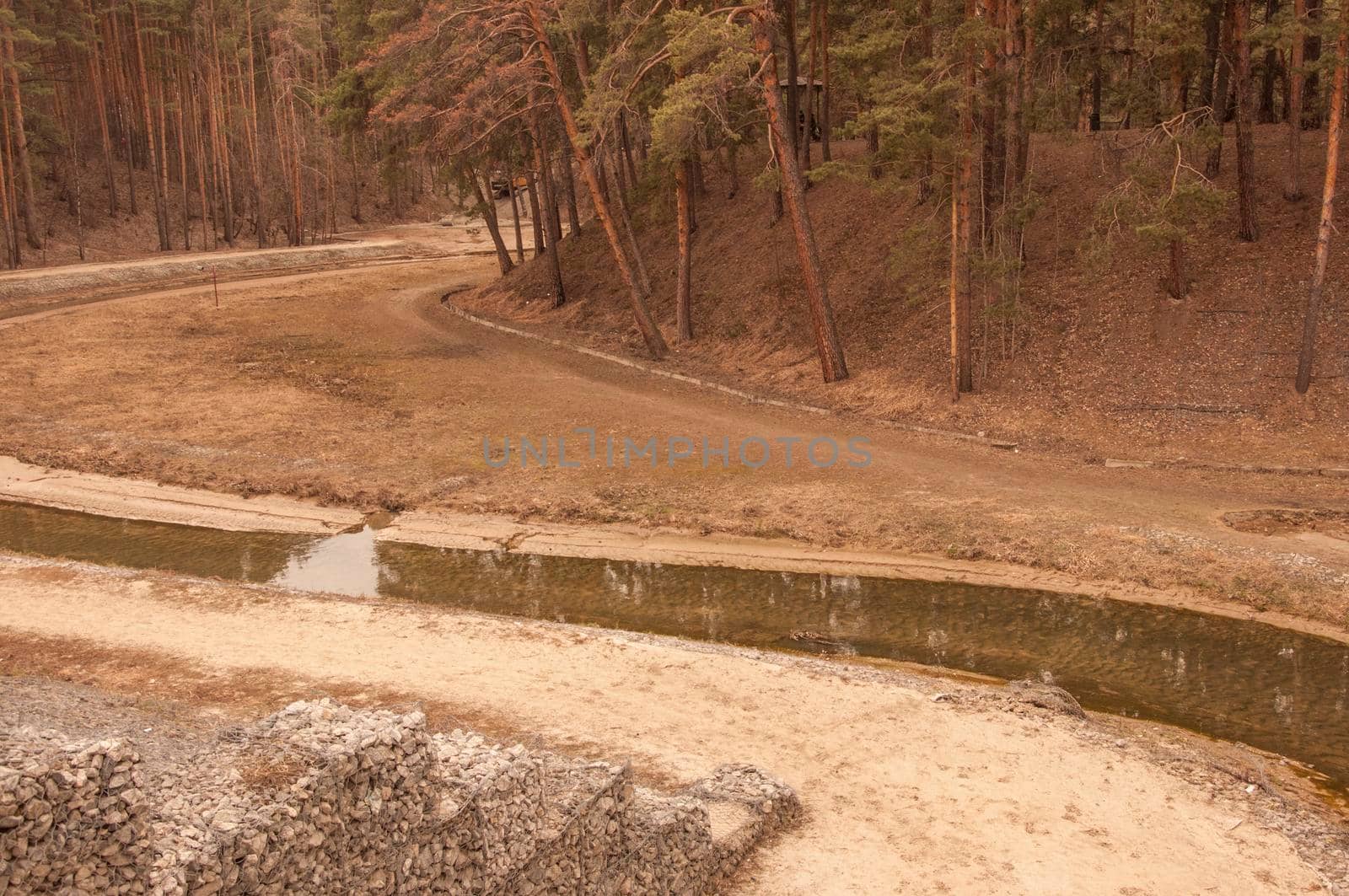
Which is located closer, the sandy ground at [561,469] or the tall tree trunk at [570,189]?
the sandy ground at [561,469]

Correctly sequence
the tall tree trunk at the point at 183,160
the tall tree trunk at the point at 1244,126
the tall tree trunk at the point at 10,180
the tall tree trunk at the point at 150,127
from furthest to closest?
the tall tree trunk at the point at 183,160
the tall tree trunk at the point at 150,127
the tall tree trunk at the point at 10,180
the tall tree trunk at the point at 1244,126

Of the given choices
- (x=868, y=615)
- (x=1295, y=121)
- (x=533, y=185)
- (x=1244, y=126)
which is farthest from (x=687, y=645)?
(x=533, y=185)

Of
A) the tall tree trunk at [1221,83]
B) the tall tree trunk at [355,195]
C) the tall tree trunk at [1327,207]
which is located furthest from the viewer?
the tall tree trunk at [355,195]

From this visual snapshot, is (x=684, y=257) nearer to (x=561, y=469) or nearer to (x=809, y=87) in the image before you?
(x=809, y=87)

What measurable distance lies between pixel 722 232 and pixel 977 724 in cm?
2502

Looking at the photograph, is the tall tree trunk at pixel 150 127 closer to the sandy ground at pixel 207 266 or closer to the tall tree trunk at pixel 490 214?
the sandy ground at pixel 207 266

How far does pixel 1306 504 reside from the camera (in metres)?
16.4

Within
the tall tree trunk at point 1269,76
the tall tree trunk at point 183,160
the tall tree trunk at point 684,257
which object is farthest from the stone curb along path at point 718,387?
the tall tree trunk at point 183,160

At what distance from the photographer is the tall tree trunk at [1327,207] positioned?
17297 mm

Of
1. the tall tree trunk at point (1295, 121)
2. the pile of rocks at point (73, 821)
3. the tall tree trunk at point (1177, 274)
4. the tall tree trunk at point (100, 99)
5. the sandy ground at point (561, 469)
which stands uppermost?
the tall tree trunk at point (100, 99)

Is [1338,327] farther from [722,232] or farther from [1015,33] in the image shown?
[722,232]

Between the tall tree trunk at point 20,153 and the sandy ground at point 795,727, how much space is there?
115ft

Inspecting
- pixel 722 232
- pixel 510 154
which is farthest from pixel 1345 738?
pixel 510 154

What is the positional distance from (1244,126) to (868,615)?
14.2 m
